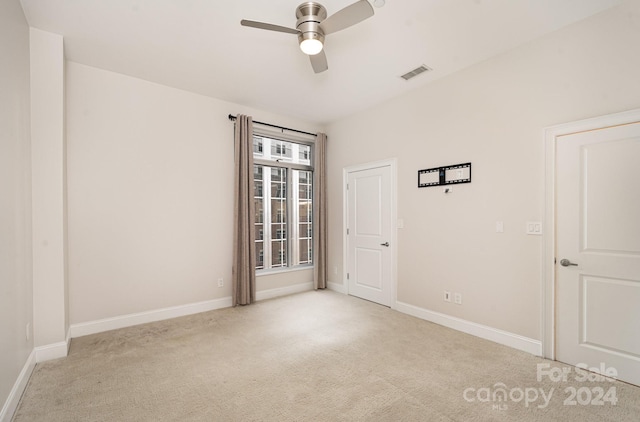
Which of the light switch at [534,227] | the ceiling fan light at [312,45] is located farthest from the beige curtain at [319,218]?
the light switch at [534,227]

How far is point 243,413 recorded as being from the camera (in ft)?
6.37

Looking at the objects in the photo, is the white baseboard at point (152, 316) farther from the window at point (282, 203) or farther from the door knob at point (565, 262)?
the door knob at point (565, 262)

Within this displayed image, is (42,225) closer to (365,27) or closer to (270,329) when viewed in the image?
(270,329)

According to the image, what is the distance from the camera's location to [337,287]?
5094 millimetres

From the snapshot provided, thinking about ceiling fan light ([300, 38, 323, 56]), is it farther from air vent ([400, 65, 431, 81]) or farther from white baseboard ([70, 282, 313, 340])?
white baseboard ([70, 282, 313, 340])

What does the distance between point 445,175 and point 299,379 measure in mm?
2766

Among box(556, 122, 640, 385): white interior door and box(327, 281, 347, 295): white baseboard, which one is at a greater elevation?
box(556, 122, 640, 385): white interior door

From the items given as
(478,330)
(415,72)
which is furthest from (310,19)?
(478,330)

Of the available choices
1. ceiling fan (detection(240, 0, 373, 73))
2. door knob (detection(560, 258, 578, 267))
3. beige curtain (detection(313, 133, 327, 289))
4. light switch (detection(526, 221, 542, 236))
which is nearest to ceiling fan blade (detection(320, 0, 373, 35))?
ceiling fan (detection(240, 0, 373, 73))

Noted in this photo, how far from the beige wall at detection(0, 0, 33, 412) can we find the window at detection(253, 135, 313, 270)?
271 cm

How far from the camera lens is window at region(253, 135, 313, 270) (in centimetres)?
484

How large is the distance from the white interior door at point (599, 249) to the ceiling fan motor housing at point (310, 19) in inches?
94.9

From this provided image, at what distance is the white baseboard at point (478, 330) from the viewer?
2803 mm

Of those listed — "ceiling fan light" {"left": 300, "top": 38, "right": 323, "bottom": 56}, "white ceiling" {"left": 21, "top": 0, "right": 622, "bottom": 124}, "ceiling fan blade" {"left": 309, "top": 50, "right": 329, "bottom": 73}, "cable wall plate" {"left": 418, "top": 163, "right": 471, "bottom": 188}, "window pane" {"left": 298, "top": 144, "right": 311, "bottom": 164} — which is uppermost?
"white ceiling" {"left": 21, "top": 0, "right": 622, "bottom": 124}
